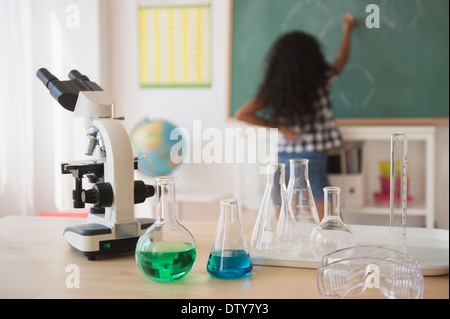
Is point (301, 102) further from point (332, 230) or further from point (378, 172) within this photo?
point (332, 230)

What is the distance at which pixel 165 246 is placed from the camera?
94cm

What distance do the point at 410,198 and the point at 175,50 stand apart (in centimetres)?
178

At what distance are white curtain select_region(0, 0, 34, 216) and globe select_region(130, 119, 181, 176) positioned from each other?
2.10ft

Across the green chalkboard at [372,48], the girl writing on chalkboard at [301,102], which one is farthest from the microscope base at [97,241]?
the green chalkboard at [372,48]

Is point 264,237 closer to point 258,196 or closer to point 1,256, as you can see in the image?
point 1,256

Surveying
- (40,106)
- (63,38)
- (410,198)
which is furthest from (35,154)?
(410,198)

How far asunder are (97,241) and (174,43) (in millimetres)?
2699

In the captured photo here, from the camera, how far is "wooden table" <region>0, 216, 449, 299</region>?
895mm

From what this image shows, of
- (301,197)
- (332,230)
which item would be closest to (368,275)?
(332,230)

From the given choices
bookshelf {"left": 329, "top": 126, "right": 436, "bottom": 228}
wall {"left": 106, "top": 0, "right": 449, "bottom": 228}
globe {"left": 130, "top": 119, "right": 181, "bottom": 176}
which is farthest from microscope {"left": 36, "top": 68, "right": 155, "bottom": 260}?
wall {"left": 106, "top": 0, "right": 449, "bottom": 228}

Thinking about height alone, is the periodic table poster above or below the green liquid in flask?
above

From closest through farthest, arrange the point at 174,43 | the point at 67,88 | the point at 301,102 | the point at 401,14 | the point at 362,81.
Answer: the point at 67,88 → the point at 301,102 → the point at 401,14 → the point at 362,81 → the point at 174,43

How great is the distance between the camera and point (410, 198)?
10.6 feet

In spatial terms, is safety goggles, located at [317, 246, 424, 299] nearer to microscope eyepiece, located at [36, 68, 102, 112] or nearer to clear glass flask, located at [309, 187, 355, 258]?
clear glass flask, located at [309, 187, 355, 258]
